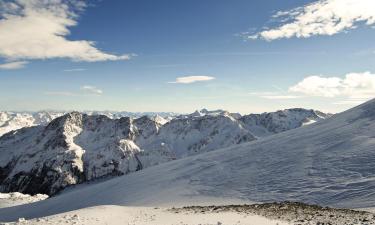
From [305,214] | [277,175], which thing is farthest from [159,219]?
[277,175]

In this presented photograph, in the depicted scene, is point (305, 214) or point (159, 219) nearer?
point (305, 214)

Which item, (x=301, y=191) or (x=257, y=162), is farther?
(x=257, y=162)

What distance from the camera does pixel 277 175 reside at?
1859 inches

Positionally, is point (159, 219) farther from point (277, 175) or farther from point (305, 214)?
point (277, 175)

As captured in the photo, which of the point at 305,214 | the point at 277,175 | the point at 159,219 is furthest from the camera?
the point at 277,175

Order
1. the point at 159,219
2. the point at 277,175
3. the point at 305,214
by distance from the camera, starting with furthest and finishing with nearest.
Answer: the point at 277,175 → the point at 159,219 → the point at 305,214

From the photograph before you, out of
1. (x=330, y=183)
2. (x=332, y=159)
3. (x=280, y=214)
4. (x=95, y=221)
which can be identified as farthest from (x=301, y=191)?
(x=95, y=221)

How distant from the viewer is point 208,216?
102ft

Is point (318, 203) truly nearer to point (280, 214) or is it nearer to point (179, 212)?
point (280, 214)

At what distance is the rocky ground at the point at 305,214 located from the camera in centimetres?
2580

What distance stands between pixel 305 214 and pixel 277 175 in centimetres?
1766

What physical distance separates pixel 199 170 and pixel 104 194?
14367 mm

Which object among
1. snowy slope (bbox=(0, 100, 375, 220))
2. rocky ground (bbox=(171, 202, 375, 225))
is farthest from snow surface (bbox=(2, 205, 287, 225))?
snowy slope (bbox=(0, 100, 375, 220))

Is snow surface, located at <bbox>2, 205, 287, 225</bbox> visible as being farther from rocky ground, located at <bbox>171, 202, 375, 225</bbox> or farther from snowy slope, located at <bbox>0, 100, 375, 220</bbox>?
snowy slope, located at <bbox>0, 100, 375, 220</bbox>
